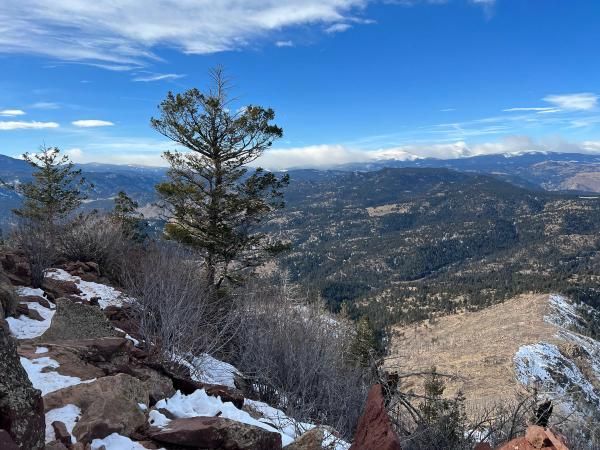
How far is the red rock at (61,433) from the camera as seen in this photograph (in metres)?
4.78

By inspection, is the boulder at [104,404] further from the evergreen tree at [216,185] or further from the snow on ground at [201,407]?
the evergreen tree at [216,185]

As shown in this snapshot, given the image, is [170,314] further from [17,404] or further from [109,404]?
[17,404]

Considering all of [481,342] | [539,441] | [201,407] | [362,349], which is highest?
[539,441]

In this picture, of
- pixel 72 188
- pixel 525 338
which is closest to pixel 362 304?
pixel 525 338

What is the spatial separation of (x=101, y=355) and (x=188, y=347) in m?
3.66

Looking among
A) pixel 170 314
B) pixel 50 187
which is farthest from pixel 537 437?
Result: pixel 50 187

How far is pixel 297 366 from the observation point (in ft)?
39.7

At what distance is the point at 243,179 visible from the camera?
961 inches

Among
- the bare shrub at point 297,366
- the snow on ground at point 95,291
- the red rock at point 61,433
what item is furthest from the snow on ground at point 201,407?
the snow on ground at point 95,291

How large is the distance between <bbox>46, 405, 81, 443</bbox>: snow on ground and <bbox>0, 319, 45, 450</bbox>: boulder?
76 cm

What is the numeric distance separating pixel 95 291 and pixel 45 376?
8.67m

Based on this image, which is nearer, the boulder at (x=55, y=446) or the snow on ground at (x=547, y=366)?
the boulder at (x=55, y=446)

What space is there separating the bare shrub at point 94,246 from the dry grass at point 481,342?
155 feet

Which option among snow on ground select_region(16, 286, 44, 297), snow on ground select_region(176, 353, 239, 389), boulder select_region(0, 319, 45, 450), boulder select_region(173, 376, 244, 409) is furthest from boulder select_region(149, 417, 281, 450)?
snow on ground select_region(16, 286, 44, 297)
